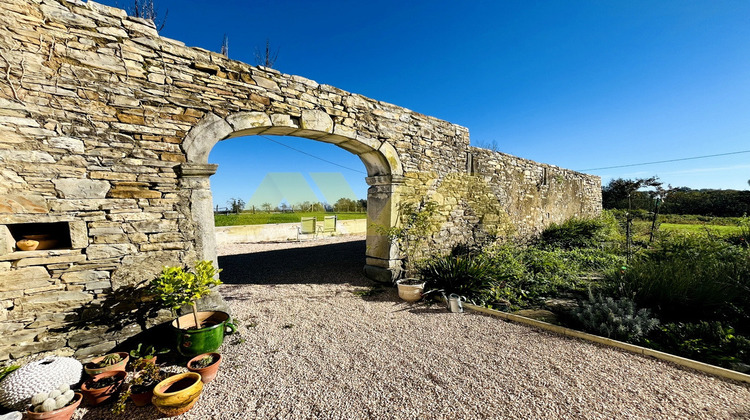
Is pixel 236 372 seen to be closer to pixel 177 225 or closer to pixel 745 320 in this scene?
pixel 177 225

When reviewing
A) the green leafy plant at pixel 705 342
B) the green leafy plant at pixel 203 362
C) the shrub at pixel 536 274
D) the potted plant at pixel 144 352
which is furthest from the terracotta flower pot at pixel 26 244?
the green leafy plant at pixel 705 342

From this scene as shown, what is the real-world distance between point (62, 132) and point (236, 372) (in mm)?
2723

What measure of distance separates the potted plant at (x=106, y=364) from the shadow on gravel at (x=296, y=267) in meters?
2.85

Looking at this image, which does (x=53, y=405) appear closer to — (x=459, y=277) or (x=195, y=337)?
(x=195, y=337)

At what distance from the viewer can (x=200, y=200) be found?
3.15 meters

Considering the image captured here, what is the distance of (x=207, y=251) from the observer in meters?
3.19

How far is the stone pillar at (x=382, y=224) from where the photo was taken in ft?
16.4

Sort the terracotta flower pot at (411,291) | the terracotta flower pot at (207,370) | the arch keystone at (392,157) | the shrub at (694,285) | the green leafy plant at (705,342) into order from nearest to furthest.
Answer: the terracotta flower pot at (207,370) < the green leafy plant at (705,342) < the shrub at (694,285) < the terracotta flower pot at (411,291) < the arch keystone at (392,157)

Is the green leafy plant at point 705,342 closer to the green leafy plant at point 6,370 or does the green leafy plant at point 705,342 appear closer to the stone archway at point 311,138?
the stone archway at point 311,138

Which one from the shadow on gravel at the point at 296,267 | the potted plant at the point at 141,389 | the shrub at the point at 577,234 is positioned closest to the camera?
the potted plant at the point at 141,389

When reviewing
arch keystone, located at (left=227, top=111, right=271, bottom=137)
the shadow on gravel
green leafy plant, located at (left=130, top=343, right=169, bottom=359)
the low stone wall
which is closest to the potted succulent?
green leafy plant, located at (left=130, top=343, right=169, bottom=359)

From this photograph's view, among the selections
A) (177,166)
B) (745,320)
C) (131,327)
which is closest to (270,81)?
(177,166)

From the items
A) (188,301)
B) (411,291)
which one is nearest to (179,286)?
(188,301)

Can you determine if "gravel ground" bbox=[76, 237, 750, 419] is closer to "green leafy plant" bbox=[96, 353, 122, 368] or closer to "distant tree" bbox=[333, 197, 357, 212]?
"green leafy plant" bbox=[96, 353, 122, 368]
